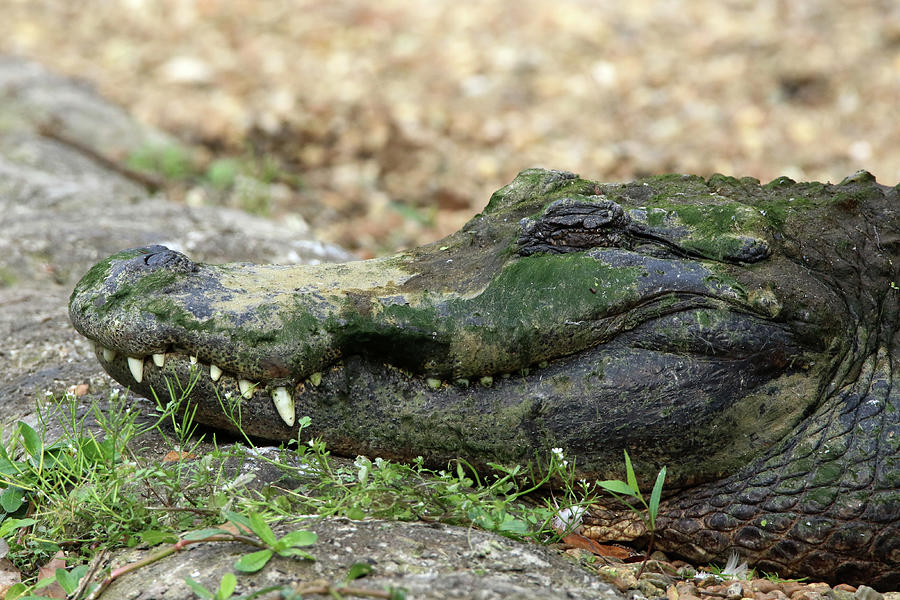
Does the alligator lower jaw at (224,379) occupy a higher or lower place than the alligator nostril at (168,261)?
lower

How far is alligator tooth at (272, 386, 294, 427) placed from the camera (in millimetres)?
2965

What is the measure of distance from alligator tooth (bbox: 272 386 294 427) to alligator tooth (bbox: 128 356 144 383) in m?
0.46

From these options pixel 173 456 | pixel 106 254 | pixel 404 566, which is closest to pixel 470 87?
pixel 106 254

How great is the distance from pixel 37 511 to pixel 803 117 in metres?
8.45

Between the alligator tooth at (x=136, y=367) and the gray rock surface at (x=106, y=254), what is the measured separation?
0.39 meters

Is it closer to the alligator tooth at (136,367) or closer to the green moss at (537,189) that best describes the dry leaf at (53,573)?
the alligator tooth at (136,367)

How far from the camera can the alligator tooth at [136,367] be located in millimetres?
3010

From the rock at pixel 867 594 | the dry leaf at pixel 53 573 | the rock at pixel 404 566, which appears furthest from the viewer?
the rock at pixel 867 594

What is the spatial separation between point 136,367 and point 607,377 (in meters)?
1.58

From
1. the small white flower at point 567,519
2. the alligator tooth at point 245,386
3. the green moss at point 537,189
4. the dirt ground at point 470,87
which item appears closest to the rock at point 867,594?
the small white flower at point 567,519

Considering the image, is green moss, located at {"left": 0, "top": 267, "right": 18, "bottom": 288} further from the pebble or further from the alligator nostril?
the pebble

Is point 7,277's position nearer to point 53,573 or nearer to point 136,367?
point 136,367

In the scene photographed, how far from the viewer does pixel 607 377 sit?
308 centimetres

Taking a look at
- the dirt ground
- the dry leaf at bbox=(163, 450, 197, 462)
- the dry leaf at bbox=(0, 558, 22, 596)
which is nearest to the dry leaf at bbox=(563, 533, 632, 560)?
the dry leaf at bbox=(163, 450, 197, 462)
